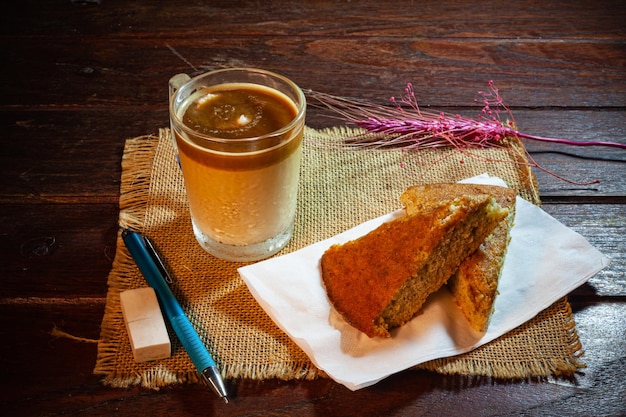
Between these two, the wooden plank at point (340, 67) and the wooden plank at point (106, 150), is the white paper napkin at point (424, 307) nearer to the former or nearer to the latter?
the wooden plank at point (106, 150)

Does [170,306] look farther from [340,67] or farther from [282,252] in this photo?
[340,67]

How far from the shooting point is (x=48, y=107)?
6.26 feet

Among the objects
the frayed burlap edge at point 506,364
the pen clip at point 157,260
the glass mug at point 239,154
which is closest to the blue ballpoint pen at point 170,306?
the pen clip at point 157,260

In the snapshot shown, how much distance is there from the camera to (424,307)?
1.37 metres

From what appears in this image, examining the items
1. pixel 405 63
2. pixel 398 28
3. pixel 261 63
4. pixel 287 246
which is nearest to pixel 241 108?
pixel 287 246

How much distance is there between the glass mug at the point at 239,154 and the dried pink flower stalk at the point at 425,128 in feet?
1.50

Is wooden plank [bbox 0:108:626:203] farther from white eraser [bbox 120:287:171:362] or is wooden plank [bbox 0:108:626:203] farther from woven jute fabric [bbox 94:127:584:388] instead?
white eraser [bbox 120:287:171:362]

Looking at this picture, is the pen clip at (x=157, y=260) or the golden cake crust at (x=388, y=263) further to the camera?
the pen clip at (x=157, y=260)

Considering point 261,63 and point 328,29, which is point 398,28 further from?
point 261,63

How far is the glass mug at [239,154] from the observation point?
1297 millimetres

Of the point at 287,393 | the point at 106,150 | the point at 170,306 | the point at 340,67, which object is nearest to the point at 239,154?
the point at 170,306

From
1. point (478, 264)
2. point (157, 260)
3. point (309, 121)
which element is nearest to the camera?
point (478, 264)

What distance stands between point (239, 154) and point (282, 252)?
0.34 metres

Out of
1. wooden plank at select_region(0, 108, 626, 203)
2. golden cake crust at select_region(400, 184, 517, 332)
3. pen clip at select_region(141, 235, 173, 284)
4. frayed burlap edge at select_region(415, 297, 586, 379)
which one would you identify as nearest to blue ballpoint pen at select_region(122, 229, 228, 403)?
pen clip at select_region(141, 235, 173, 284)
